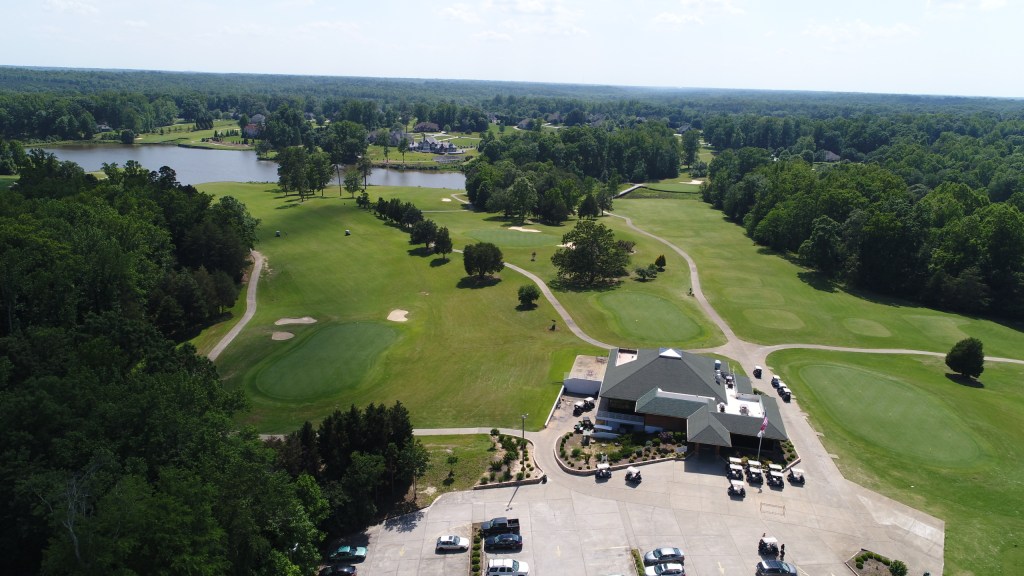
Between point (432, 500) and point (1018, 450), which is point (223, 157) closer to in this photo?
point (432, 500)

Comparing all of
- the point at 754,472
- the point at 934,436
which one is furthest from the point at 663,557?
the point at 934,436

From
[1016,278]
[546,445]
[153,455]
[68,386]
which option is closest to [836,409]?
[546,445]

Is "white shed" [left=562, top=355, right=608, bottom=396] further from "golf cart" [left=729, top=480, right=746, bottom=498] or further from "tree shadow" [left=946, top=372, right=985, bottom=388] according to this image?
"tree shadow" [left=946, top=372, right=985, bottom=388]

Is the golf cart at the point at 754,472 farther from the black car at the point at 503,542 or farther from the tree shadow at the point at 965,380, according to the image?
the tree shadow at the point at 965,380

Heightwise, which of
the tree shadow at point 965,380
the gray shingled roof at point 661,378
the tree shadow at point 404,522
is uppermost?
the gray shingled roof at point 661,378

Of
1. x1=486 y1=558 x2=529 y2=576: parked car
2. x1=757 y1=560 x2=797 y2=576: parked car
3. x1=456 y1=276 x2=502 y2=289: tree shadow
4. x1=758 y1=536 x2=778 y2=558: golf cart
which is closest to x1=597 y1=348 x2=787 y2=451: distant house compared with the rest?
x1=758 y1=536 x2=778 y2=558: golf cart

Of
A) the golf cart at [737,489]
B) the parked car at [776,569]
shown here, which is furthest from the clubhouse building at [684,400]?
the parked car at [776,569]
